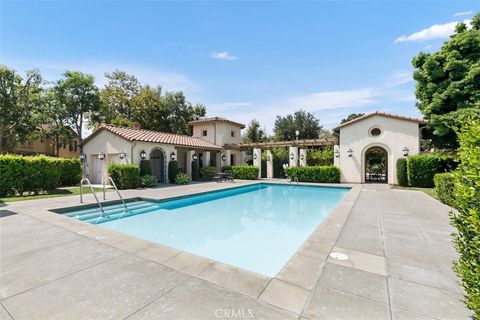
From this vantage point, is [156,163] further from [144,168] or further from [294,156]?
[294,156]

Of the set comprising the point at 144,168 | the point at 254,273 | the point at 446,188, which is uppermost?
the point at 144,168

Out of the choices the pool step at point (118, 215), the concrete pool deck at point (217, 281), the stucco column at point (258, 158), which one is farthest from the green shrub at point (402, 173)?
the pool step at point (118, 215)

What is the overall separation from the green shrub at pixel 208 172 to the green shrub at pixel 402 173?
52.5 ft

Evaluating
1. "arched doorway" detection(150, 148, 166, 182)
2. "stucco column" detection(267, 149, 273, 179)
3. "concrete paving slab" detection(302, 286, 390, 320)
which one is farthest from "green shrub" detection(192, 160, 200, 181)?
"concrete paving slab" detection(302, 286, 390, 320)

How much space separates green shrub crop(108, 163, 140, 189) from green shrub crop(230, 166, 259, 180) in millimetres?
10747

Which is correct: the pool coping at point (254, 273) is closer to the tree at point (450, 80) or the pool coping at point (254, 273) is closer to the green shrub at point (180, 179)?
the green shrub at point (180, 179)

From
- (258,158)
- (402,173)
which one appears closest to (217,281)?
(402,173)

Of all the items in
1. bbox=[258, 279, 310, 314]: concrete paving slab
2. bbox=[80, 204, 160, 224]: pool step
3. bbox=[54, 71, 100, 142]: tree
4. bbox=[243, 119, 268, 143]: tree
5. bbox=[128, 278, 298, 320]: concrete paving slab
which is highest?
bbox=[54, 71, 100, 142]: tree

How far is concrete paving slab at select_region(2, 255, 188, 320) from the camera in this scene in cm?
257

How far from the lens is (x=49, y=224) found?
6.09 metres

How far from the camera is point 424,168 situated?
14883mm

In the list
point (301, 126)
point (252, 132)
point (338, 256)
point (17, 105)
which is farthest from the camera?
point (301, 126)

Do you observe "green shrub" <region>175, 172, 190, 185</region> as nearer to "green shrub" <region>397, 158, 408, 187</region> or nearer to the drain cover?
the drain cover

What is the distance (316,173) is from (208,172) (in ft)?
34.7
